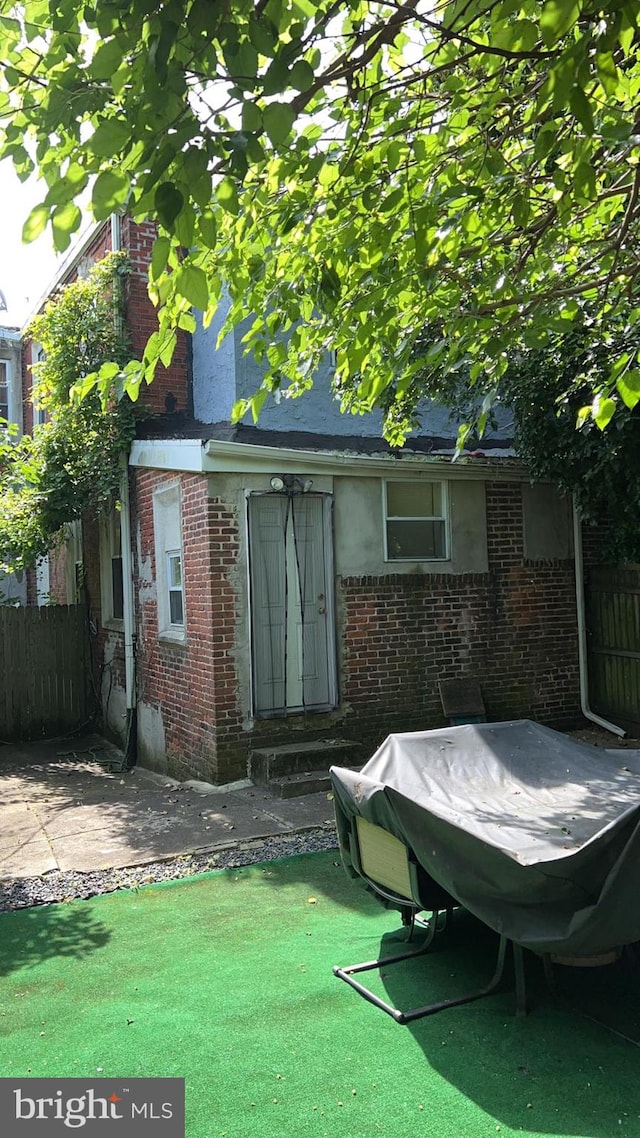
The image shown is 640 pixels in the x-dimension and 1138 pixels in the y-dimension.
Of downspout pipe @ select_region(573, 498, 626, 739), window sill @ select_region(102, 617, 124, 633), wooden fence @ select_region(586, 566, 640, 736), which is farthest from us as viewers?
window sill @ select_region(102, 617, 124, 633)

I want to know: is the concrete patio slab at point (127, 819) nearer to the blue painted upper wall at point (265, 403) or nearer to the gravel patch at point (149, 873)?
the gravel patch at point (149, 873)

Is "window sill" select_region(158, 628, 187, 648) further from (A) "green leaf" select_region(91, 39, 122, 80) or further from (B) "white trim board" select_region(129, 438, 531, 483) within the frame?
(A) "green leaf" select_region(91, 39, 122, 80)

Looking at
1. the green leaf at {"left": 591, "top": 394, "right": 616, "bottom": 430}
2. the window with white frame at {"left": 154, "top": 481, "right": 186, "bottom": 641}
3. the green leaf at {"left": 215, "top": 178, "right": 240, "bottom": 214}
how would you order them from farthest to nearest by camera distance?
the window with white frame at {"left": 154, "top": 481, "right": 186, "bottom": 641} < the green leaf at {"left": 591, "top": 394, "right": 616, "bottom": 430} < the green leaf at {"left": 215, "top": 178, "right": 240, "bottom": 214}

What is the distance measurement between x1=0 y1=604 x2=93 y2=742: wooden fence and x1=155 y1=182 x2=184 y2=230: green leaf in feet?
34.9

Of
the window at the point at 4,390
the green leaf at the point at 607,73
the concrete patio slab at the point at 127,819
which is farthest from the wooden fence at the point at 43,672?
the green leaf at the point at 607,73

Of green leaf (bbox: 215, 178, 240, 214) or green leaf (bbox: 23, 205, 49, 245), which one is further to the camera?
green leaf (bbox: 215, 178, 240, 214)

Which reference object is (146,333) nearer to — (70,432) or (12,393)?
(70,432)

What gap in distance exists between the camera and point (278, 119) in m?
2.49

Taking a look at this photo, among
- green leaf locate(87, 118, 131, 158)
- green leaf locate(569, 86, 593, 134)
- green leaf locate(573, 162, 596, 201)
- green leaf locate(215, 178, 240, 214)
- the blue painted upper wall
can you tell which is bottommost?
green leaf locate(87, 118, 131, 158)

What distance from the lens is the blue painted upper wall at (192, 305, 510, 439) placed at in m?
9.60

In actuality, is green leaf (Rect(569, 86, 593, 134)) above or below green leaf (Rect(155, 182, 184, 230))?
above

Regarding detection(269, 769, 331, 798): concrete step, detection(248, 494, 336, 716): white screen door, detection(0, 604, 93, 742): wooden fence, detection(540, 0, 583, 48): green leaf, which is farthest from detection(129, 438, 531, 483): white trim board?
detection(540, 0, 583, 48): green leaf

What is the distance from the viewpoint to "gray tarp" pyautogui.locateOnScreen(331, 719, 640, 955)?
329cm

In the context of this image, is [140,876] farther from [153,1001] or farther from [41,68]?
[41,68]
